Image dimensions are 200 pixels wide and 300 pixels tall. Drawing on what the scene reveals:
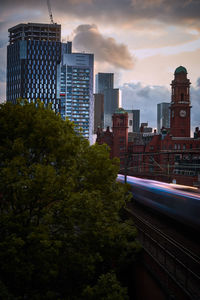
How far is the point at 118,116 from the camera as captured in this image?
75812 mm

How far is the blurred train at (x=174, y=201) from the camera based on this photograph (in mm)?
16578

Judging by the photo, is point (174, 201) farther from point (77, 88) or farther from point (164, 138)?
point (77, 88)

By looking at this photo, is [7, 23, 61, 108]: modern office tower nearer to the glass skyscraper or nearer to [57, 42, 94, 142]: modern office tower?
the glass skyscraper

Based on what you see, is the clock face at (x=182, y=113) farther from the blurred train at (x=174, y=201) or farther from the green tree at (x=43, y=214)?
the green tree at (x=43, y=214)

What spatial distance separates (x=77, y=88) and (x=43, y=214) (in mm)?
164733

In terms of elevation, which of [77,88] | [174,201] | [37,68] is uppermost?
[37,68]

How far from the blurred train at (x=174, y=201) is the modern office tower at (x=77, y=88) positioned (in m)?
143

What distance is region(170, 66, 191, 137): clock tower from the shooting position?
224 ft

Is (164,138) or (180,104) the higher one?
(180,104)

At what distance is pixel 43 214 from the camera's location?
11789 millimetres

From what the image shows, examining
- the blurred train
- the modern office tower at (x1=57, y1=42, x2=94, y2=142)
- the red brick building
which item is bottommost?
the blurred train

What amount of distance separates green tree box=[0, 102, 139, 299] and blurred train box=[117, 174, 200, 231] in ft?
19.3

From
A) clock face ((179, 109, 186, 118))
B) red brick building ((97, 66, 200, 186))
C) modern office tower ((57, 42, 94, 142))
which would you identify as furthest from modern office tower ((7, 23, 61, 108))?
clock face ((179, 109, 186, 118))

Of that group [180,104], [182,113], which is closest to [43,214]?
[180,104]
